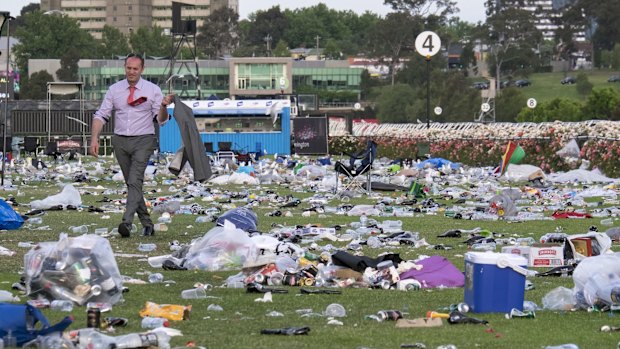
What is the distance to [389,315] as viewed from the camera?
9656 millimetres

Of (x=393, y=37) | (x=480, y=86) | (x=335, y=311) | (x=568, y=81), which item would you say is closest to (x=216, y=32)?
(x=568, y=81)

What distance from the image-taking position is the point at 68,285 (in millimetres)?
10133

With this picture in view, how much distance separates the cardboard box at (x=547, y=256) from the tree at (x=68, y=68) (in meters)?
166

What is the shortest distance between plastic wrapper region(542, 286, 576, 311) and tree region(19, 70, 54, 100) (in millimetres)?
152475

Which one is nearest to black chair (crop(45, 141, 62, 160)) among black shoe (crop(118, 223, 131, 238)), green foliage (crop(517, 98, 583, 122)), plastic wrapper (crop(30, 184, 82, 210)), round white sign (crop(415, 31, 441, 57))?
round white sign (crop(415, 31, 441, 57))

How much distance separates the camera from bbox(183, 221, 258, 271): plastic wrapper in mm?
12945

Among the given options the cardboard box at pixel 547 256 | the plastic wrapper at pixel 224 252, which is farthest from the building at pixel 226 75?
the cardboard box at pixel 547 256

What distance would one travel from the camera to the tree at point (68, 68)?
584ft

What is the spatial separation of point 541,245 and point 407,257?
127 centimetres

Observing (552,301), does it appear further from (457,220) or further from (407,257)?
(457,220)

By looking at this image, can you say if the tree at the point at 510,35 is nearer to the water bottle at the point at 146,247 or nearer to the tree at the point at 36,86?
the tree at the point at 36,86

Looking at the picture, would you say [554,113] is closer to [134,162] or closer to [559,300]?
[134,162]

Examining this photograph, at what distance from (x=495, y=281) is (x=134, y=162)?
7.13 metres

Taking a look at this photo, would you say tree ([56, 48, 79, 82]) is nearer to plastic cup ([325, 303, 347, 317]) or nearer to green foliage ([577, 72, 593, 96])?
green foliage ([577, 72, 593, 96])
